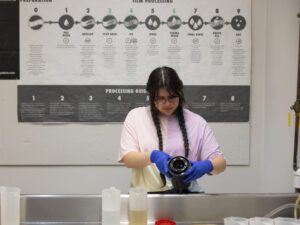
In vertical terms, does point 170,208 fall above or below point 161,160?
below

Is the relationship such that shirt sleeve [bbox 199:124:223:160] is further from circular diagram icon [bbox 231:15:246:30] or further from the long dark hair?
circular diagram icon [bbox 231:15:246:30]

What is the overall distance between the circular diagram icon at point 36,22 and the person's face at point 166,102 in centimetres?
117

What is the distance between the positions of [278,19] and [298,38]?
0.62 feet

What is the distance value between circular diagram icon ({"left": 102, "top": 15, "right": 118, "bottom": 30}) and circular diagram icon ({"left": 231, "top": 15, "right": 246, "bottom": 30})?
2.56ft

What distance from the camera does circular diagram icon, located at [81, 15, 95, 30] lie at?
2.41m

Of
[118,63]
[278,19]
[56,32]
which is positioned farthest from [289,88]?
[56,32]

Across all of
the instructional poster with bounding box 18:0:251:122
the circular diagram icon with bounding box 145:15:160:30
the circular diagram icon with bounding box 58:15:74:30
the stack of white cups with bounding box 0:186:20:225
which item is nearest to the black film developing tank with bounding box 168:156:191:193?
the stack of white cups with bounding box 0:186:20:225

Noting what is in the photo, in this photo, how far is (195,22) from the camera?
244 cm

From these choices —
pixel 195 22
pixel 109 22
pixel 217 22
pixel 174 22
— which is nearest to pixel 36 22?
pixel 109 22

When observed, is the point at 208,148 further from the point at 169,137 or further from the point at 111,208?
the point at 111,208

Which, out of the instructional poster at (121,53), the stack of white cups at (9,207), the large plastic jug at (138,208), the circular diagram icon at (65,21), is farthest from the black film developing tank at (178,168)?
the circular diagram icon at (65,21)

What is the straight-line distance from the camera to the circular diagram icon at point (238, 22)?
8.02 ft

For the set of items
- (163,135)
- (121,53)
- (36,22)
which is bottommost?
(163,135)

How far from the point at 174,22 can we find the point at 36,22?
2.97 feet
